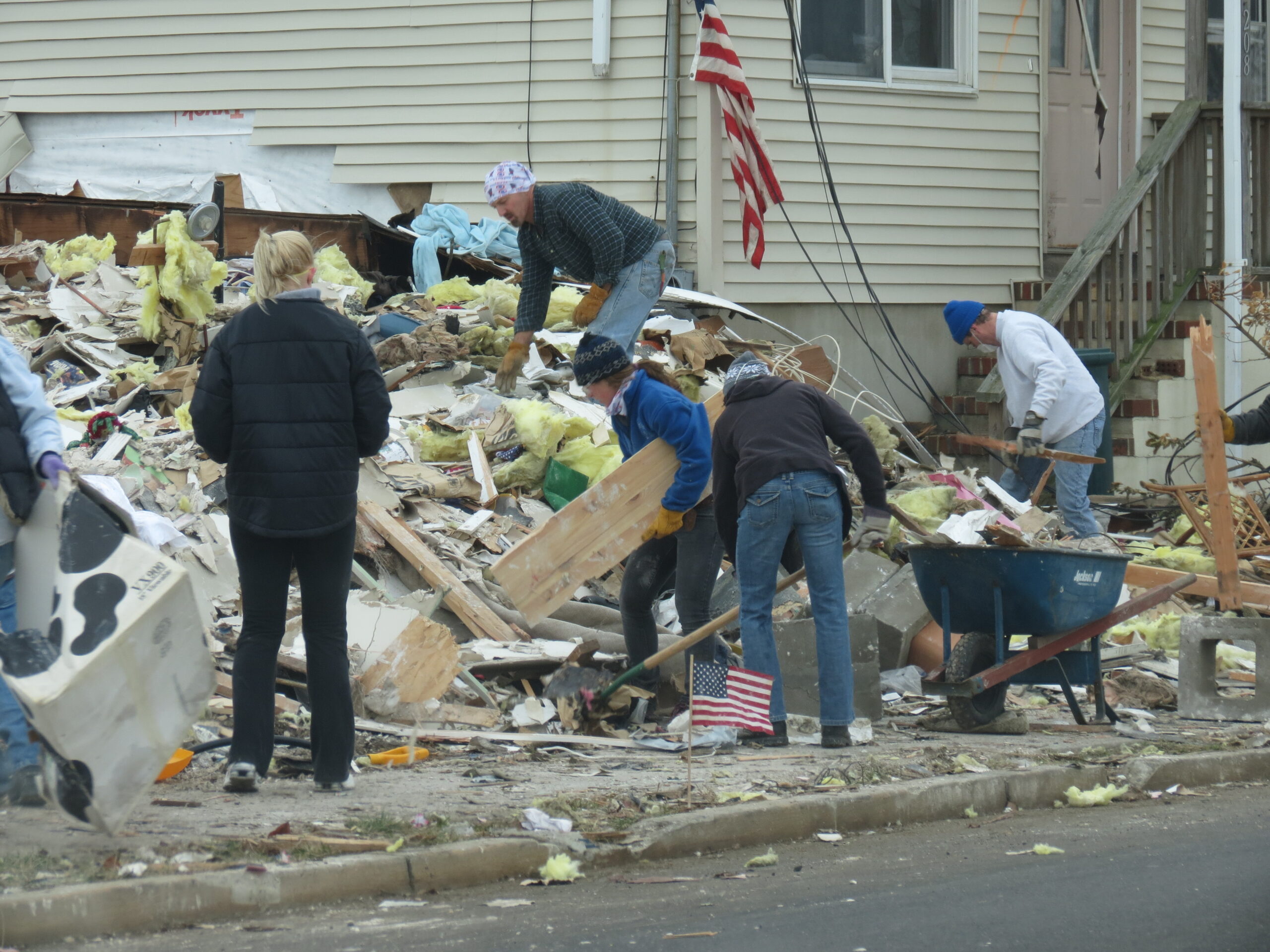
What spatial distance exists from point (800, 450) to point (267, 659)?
235 cm

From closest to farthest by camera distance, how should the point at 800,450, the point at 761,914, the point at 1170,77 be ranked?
1. the point at 761,914
2. the point at 800,450
3. the point at 1170,77

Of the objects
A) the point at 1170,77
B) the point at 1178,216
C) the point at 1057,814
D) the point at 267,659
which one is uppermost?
A: the point at 1170,77

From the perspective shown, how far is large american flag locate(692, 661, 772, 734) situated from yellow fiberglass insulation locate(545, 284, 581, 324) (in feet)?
19.4

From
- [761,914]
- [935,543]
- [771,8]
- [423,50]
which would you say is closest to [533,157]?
[423,50]

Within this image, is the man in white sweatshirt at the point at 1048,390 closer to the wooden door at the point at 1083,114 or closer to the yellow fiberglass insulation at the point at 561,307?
the yellow fiberglass insulation at the point at 561,307

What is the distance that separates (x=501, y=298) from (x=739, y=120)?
2523mm

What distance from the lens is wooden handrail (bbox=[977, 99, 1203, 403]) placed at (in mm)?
11969

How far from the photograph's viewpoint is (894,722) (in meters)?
7.03

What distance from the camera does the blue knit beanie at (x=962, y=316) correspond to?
30.4ft

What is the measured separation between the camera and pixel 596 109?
41.8 ft

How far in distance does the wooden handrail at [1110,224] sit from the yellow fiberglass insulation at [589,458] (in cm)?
360

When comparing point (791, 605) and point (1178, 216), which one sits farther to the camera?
point (1178, 216)

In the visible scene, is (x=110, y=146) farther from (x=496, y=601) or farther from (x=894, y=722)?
(x=894, y=722)

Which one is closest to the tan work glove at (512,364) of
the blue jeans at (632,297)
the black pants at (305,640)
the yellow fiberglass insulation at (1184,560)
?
the blue jeans at (632,297)
